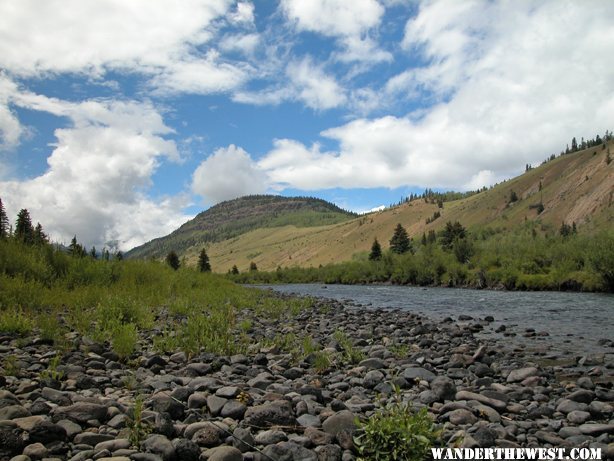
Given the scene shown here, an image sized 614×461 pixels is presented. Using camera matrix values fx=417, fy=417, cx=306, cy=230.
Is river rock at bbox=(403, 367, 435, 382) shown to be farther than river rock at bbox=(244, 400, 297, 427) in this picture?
Yes

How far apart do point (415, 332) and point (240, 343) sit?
267 inches

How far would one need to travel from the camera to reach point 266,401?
6.09 metres

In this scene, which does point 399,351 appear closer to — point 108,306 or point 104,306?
point 108,306

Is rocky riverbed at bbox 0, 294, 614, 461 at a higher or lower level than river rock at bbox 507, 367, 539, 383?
higher

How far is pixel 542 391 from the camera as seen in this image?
25.3 ft

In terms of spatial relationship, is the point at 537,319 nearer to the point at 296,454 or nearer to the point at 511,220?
the point at 296,454

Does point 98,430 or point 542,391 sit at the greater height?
point 98,430

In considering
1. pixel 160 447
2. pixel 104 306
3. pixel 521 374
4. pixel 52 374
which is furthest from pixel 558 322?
pixel 52 374

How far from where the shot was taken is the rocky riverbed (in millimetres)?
4465

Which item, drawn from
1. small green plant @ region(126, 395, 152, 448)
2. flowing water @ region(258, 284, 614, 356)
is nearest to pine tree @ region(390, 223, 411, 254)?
flowing water @ region(258, 284, 614, 356)

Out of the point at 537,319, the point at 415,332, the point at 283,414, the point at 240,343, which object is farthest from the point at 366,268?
the point at 283,414

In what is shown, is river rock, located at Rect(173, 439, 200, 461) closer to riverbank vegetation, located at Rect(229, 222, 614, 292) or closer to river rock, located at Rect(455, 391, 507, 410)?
river rock, located at Rect(455, 391, 507, 410)

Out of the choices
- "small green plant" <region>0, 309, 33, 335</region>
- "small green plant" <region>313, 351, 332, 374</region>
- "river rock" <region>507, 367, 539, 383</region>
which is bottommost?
"river rock" <region>507, 367, 539, 383</region>

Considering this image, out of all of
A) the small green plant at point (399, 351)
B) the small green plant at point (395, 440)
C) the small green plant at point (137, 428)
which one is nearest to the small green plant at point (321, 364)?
the small green plant at point (399, 351)
